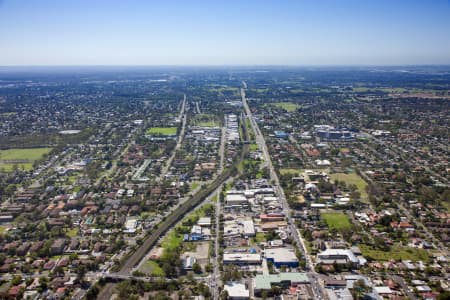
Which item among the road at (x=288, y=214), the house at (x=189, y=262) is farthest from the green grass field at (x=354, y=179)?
the house at (x=189, y=262)

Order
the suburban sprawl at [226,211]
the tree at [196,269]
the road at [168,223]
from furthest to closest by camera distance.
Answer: the tree at [196,269] < the road at [168,223] < the suburban sprawl at [226,211]

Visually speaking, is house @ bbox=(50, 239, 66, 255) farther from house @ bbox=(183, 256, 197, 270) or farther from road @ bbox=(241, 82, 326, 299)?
road @ bbox=(241, 82, 326, 299)

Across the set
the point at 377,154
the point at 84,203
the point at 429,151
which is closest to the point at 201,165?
the point at 84,203

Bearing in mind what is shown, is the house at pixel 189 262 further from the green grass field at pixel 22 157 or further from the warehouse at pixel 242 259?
the green grass field at pixel 22 157

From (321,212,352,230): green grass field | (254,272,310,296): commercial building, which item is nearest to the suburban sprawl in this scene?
(254,272,310,296): commercial building

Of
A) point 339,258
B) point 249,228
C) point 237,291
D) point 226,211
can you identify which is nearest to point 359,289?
point 339,258

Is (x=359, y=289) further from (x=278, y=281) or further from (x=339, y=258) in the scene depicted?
(x=278, y=281)
